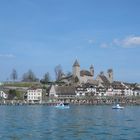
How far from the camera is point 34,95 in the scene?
198 meters

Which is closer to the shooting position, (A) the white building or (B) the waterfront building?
(B) the waterfront building

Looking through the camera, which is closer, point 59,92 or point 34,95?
point 59,92

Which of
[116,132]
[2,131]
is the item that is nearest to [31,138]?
[2,131]

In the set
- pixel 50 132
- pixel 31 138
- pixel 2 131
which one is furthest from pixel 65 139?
pixel 2 131

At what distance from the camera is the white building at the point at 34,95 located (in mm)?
196812

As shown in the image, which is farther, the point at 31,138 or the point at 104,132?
the point at 104,132

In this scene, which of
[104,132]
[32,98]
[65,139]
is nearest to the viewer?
[65,139]

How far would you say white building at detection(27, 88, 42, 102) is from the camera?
7749 inches

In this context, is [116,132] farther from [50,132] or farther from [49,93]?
[49,93]

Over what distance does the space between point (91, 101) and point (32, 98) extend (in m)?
28.5

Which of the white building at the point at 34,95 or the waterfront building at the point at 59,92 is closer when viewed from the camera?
the waterfront building at the point at 59,92

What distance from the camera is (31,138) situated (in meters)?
36.2

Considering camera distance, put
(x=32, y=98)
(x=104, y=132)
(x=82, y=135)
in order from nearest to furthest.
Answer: (x=82, y=135), (x=104, y=132), (x=32, y=98)

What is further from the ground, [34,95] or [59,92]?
[59,92]
